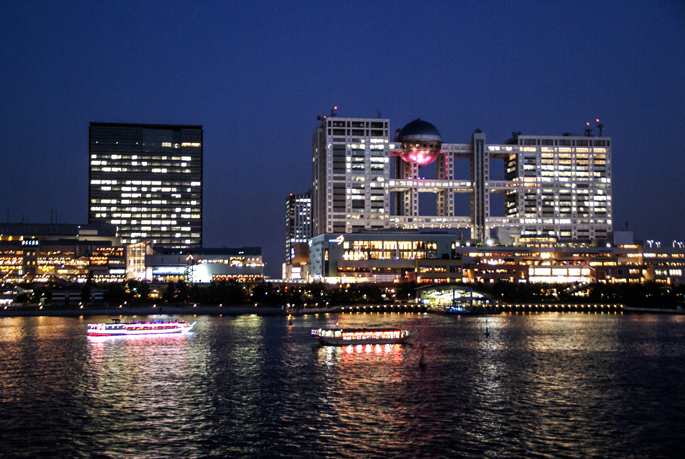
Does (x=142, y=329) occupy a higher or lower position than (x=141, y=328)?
lower

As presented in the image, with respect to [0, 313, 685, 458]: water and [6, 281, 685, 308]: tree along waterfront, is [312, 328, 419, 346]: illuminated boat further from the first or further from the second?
[6, 281, 685, 308]: tree along waterfront

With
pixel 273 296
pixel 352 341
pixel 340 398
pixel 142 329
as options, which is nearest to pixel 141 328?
pixel 142 329

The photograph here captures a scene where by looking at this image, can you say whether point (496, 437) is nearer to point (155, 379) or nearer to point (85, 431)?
point (85, 431)

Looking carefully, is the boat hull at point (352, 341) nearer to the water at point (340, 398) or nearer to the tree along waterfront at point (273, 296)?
the water at point (340, 398)

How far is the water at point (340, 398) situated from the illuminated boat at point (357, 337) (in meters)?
2.20

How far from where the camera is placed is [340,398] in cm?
5731

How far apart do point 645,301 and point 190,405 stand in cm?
16627

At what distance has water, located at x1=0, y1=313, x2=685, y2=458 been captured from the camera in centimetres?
4366

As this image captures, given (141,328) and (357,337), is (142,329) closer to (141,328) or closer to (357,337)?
(141,328)

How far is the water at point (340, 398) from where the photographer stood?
43.7 m

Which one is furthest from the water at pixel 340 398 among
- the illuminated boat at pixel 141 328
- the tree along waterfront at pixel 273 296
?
the tree along waterfront at pixel 273 296

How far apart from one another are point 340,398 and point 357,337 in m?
38.7

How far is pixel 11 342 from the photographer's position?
327 feet

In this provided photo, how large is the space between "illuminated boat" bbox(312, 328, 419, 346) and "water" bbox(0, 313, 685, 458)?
2201 millimetres
